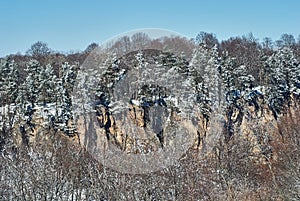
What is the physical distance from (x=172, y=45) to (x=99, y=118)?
5.29 metres

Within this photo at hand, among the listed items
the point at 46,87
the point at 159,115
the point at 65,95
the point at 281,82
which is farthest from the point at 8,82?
the point at 281,82

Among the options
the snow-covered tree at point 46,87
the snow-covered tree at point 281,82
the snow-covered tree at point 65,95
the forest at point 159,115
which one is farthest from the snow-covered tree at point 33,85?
the snow-covered tree at point 281,82

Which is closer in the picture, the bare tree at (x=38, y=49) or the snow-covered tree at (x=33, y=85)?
the snow-covered tree at (x=33, y=85)

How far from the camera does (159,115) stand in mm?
18969

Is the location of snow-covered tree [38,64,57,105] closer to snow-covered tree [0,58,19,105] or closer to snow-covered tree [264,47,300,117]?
snow-covered tree [0,58,19,105]

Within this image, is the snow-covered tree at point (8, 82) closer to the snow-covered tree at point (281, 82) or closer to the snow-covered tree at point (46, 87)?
the snow-covered tree at point (46, 87)

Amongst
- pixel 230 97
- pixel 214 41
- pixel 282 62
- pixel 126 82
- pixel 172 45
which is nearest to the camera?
pixel 172 45

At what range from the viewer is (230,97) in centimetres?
2044

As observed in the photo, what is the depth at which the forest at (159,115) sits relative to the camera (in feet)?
41.9

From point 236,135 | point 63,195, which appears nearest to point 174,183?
point 63,195

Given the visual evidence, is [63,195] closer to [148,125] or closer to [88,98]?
[148,125]

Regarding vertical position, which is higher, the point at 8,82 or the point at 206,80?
the point at 8,82

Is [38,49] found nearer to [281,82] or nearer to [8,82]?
[8,82]

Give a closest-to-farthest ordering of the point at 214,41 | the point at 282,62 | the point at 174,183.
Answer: the point at 174,183 < the point at 282,62 < the point at 214,41
